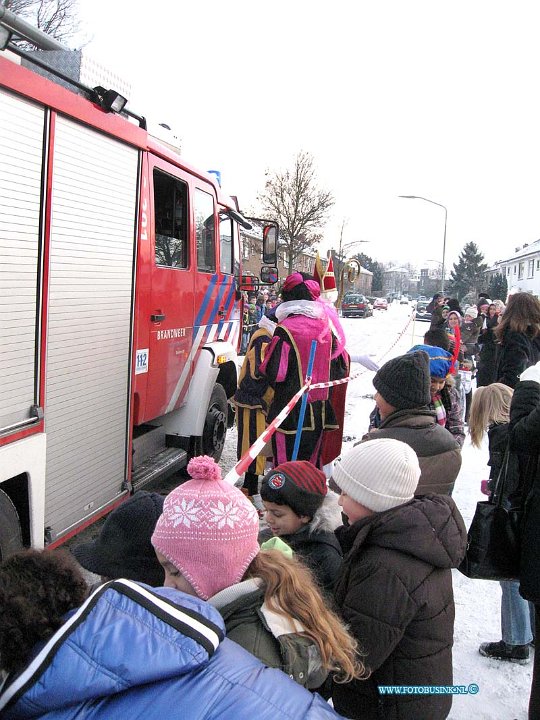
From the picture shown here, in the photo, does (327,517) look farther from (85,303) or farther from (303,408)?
(303,408)

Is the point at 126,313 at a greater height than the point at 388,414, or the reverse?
the point at 126,313

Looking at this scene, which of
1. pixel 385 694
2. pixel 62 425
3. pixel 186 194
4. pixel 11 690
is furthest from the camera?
pixel 186 194

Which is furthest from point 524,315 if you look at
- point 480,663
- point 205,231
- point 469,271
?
point 469,271

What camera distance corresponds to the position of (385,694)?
196 cm

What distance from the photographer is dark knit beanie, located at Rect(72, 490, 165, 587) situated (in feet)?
6.07

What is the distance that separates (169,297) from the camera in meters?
5.14

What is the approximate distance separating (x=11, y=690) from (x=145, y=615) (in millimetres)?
243

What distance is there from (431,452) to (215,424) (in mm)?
Result: 3574

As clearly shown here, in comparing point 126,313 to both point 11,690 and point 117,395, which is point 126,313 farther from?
point 11,690

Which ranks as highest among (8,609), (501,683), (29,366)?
(29,366)

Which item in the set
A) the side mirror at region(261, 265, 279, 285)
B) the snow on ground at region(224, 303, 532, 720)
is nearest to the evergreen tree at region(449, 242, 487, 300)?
the side mirror at region(261, 265, 279, 285)

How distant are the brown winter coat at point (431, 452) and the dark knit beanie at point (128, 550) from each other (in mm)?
1385

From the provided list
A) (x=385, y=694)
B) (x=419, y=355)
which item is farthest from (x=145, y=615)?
(x=419, y=355)

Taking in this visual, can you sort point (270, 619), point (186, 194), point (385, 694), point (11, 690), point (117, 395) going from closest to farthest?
point (11, 690) < point (270, 619) < point (385, 694) < point (117, 395) < point (186, 194)
